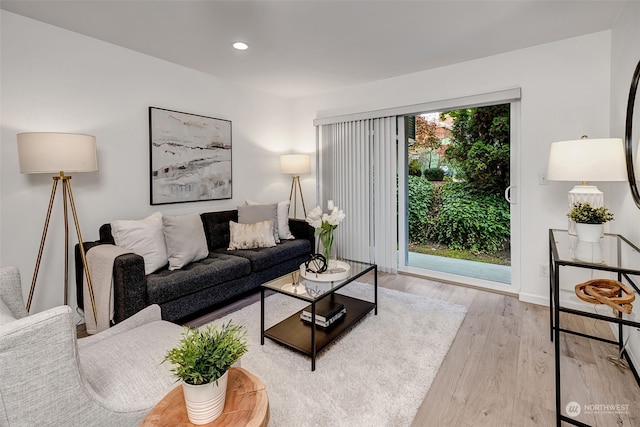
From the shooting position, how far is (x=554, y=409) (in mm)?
1651

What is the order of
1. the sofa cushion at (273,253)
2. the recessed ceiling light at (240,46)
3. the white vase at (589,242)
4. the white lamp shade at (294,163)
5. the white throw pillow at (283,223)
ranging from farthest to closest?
the white lamp shade at (294,163), the white throw pillow at (283,223), the sofa cushion at (273,253), the recessed ceiling light at (240,46), the white vase at (589,242)

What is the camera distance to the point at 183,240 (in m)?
2.84

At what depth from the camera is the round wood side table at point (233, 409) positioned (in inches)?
37.3

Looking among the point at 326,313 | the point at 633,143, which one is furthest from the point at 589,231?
the point at 326,313

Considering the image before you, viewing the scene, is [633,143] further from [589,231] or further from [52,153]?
[52,153]

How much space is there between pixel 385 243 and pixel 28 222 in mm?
3507

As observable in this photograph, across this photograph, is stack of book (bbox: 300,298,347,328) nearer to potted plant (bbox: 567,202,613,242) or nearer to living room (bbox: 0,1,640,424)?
potted plant (bbox: 567,202,613,242)

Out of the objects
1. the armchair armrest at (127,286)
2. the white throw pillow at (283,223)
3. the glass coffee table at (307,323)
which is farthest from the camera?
the white throw pillow at (283,223)

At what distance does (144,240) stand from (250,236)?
1078mm

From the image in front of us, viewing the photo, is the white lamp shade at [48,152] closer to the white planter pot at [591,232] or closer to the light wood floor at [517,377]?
the light wood floor at [517,377]

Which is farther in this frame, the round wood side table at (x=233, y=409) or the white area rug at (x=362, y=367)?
the white area rug at (x=362, y=367)

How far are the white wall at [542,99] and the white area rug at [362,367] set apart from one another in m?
1.02

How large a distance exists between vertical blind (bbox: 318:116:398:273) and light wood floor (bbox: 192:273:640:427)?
1.52 metres

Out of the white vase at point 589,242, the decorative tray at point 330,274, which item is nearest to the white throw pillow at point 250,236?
the decorative tray at point 330,274
